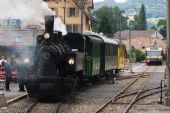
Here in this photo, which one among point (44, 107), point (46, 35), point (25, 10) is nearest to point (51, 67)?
point (46, 35)

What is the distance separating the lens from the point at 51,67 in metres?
19.4

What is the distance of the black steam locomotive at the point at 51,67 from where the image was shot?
19.1m

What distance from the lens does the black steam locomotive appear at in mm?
19109

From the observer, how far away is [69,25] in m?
81.3

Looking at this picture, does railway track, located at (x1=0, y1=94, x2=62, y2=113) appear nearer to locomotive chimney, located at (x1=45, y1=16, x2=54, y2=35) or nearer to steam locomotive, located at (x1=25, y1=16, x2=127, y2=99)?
steam locomotive, located at (x1=25, y1=16, x2=127, y2=99)

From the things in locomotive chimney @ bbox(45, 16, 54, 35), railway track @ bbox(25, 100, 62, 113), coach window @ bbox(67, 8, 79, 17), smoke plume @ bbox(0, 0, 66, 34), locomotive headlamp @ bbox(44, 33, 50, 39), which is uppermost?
coach window @ bbox(67, 8, 79, 17)

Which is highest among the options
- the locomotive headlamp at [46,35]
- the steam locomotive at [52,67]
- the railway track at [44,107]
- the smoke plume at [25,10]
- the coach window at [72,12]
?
the coach window at [72,12]

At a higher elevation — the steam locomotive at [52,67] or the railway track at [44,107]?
the steam locomotive at [52,67]

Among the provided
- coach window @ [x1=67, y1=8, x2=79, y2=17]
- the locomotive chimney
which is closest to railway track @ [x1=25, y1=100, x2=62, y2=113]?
the locomotive chimney

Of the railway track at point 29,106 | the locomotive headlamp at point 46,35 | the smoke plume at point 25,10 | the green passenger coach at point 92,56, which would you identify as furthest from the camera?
the green passenger coach at point 92,56

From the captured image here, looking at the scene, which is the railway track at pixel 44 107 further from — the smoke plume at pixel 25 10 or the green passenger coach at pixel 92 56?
the green passenger coach at pixel 92 56

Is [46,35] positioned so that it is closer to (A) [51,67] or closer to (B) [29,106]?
(A) [51,67]

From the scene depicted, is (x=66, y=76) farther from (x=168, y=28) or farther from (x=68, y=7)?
(x=68, y=7)

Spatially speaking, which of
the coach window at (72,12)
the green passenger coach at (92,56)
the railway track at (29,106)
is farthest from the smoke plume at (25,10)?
the coach window at (72,12)
